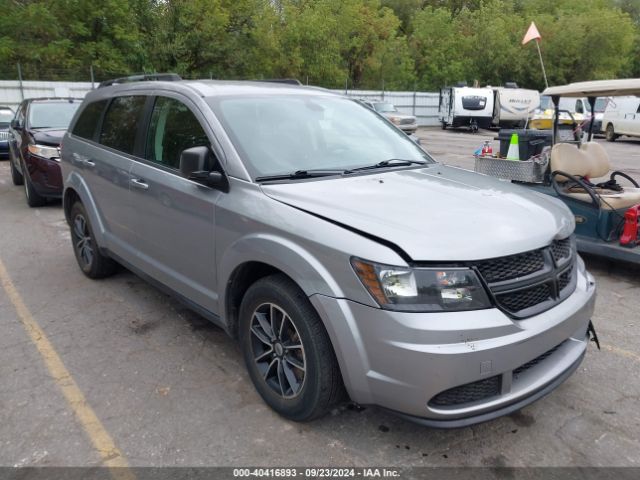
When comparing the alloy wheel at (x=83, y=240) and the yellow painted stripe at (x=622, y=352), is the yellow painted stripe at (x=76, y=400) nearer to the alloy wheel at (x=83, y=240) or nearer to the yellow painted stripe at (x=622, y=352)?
the alloy wheel at (x=83, y=240)

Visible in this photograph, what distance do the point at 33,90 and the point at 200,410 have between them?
22.1 m

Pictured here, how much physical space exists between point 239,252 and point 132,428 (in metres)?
1.12

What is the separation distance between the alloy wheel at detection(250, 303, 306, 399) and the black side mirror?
30.9 inches

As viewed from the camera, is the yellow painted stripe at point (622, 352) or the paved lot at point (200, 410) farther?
the yellow painted stripe at point (622, 352)

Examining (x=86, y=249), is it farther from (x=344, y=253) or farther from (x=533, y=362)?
(x=533, y=362)

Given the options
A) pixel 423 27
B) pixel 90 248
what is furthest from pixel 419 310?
pixel 423 27

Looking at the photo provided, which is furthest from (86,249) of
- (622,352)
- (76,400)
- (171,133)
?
(622,352)

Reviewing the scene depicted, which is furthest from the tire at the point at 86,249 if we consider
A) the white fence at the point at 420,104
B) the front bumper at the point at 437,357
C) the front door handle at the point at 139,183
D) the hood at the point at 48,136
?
the white fence at the point at 420,104

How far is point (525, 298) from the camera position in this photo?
104 inches

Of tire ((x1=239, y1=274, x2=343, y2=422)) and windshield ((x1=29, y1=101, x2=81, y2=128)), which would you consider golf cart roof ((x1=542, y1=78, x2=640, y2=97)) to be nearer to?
tire ((x1=239, y1=274, x2=343, y2=422))

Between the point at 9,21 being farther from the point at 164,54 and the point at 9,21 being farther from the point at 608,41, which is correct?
the point at 608,41

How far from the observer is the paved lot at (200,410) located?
279 cm

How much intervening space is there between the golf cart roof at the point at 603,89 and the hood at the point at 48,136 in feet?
23.1

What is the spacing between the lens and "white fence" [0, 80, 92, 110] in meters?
20.9
